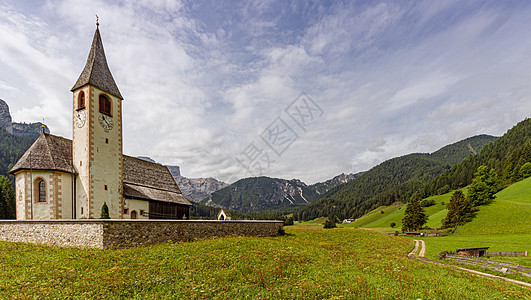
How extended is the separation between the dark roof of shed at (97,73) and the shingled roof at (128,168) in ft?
23.0

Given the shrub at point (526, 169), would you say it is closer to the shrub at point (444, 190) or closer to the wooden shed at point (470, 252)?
the shrub at point (444, 190)

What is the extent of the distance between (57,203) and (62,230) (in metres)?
10.0

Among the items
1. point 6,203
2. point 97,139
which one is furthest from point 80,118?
point 6,203

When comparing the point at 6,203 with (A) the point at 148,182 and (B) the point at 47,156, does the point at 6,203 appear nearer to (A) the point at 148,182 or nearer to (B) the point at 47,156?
(A) the point at 148,182

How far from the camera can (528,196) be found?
59.3 m

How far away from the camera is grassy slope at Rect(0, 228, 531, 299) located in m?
10.2

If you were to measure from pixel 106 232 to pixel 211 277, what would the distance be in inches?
326

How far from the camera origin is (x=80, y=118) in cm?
2795

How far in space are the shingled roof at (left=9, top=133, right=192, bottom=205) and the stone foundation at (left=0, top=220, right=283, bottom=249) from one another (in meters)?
6.61

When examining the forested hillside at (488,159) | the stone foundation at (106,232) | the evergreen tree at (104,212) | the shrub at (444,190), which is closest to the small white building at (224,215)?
the evergreen tree at (104,212)

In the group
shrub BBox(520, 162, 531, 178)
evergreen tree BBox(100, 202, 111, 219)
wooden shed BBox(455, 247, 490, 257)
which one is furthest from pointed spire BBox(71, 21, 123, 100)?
shrub BBox(520, 162, 531, 178)

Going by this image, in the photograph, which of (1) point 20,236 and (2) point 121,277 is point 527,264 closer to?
(2) point 121,277

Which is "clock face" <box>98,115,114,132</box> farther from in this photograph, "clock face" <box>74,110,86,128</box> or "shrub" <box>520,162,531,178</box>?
"shrub" <box>520,162,531,178</box>

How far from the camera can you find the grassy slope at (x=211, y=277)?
33.4 feet
